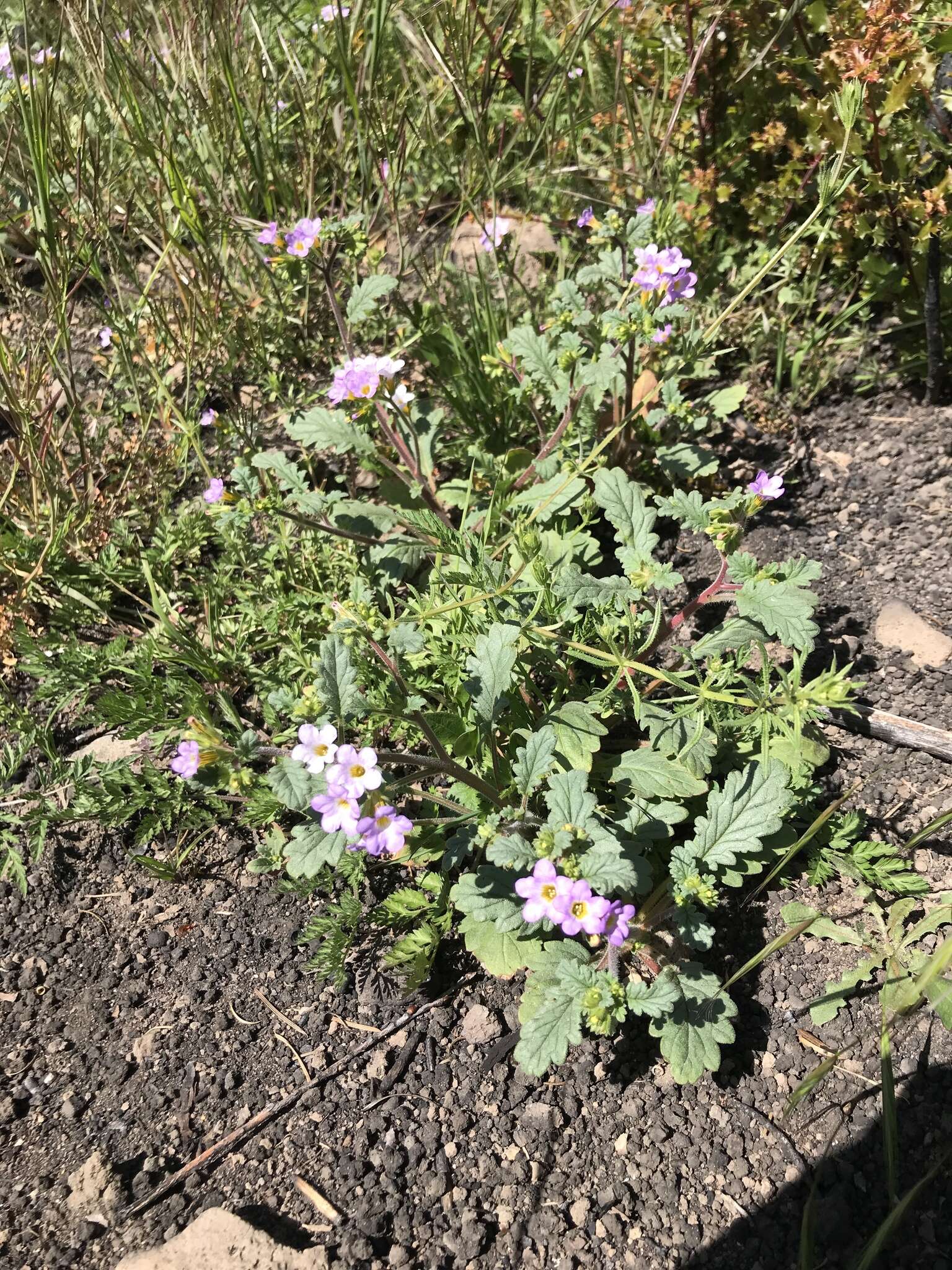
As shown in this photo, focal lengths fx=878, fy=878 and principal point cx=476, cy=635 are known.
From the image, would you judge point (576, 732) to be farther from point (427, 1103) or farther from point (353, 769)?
point (427, 1103)

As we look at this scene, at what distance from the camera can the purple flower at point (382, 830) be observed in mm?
1427

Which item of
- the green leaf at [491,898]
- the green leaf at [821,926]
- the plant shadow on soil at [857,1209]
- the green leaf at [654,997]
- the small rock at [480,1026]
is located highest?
the green leaf at [491,898]

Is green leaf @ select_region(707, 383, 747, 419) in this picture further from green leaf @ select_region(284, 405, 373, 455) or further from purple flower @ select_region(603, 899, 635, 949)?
purple flower @ select_region(603, 899, 635, 949)

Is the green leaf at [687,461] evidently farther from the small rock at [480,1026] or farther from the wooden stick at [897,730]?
the small rock at [480,1026]

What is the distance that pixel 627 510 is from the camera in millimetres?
2016

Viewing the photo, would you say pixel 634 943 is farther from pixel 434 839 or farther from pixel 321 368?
pixel 321 368

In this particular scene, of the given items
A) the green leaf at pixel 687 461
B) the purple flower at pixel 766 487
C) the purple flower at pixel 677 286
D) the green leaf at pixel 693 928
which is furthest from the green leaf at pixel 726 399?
the green leaf at pixel 693 928

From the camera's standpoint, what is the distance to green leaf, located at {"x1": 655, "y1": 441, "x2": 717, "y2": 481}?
98.0 inches

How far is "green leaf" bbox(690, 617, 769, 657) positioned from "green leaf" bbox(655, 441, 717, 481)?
29.5 inches

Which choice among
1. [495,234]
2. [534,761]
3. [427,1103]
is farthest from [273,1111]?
[495,234]

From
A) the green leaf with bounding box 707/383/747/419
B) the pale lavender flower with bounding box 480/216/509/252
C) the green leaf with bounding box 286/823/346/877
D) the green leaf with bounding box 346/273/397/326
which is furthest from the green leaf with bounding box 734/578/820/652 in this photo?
the pale lavender flower with bounding box 480/216/509/252

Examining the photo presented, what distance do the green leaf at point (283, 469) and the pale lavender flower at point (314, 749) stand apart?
1.09 m

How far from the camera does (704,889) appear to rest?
1.67 m

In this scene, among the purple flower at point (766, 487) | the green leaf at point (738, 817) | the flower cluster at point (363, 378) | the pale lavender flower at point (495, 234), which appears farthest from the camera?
the pale lavender flower at point (495, 234)
